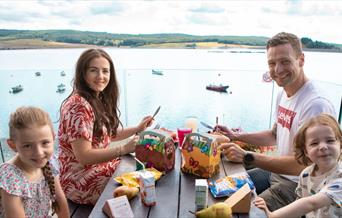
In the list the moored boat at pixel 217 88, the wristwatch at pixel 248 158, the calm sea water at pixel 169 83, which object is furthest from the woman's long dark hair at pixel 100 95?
the moored boat at pixel 217 88

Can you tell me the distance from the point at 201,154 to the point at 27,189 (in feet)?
2.57

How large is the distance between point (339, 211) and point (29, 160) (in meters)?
1.35

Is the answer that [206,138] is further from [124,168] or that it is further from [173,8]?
[173,8]

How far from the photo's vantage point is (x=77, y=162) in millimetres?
1625

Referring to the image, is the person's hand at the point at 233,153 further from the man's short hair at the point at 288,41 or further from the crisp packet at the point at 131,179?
the man's short hair at the point at 288,41

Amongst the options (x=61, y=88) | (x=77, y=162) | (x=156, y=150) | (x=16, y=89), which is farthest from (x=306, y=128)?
(x=16, y=89)

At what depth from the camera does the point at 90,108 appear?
162cm

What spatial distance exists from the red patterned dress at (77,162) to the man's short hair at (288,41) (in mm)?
1255

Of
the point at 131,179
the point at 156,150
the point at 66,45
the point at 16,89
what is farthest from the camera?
the point at 16,89

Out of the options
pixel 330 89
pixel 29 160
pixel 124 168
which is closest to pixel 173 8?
pixel 330 89

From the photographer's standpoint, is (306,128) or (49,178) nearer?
(49,178)

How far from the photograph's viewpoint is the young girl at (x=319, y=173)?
1140mm

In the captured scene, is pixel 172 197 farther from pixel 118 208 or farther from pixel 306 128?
pixel 306 128

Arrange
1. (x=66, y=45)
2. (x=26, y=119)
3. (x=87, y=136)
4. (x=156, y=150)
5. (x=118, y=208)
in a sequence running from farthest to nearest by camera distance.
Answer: (x=66, y=45) < (x=87, y=136) < (x=156, y=150) < (x=26, y=119) < (x=118, y=208)
